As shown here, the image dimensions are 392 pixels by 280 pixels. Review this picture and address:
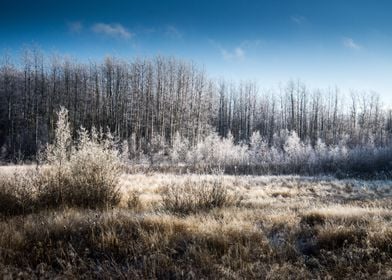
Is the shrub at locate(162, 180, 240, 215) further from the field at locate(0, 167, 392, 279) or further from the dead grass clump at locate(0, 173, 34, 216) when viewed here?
the dead grass clump at locate(0, 173, 34, 216)

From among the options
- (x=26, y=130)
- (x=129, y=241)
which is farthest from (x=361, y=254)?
(x=26, y=130)

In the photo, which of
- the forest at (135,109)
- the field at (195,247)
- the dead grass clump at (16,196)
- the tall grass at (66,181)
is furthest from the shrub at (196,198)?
the forest at (135,109)

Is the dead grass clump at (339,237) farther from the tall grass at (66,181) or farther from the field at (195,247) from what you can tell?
the tall grass at (66,181)

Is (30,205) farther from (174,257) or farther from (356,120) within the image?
(356,120)

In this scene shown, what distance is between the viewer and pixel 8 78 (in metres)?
47.1

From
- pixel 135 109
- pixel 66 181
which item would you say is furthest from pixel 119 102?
pixel 66 181

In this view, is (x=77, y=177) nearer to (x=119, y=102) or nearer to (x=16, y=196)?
(x=16, y=196)

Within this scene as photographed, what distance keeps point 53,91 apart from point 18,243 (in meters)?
47.6

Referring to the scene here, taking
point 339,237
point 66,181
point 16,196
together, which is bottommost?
point 339,237

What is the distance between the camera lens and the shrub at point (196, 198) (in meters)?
7.42

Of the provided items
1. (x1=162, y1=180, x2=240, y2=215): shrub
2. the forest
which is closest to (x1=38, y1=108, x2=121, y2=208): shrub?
(x1=162, y1=180, x2=240, y2=215): shrub

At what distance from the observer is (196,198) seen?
7879mm

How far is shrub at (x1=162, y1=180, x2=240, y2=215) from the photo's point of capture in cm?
742

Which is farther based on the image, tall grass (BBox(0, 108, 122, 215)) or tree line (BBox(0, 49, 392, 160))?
tree line (BBox(0, 49, 392, 160))
